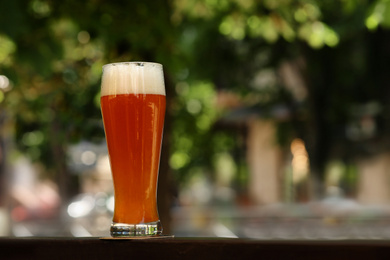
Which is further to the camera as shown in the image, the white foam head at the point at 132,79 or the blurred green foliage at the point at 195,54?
the blurred green foliage at the point at 195,54

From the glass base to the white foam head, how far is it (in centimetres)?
29

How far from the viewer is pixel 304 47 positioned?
39.8 feet

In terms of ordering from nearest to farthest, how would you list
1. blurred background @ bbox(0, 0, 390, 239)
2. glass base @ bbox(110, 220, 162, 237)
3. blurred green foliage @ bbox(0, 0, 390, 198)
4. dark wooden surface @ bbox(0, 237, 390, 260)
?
dark wooden surface @ bbox(0, 237, 390, 260)
glass base @ bbox(110, 220, 162, 237)
blurred green foliage @ bbox(0, 0, 390, 198)
blurred background @ bbox(0, 0, 390, 239)

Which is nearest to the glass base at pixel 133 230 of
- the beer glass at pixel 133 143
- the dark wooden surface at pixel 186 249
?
the beer glass at pixel 133 143

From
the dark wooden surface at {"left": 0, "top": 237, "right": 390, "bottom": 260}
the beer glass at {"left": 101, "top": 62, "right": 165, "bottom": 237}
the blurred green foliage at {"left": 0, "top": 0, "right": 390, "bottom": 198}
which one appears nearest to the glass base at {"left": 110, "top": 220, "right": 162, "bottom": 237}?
the beer glass at {"left": 101, "top": 62, "right": 165, "bottom": 237}

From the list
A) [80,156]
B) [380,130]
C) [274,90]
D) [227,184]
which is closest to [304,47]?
[274,90]

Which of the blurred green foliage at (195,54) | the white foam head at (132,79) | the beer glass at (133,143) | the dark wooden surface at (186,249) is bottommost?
the dark wooden surface at (186,249)

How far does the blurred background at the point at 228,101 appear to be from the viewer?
15.2 ft

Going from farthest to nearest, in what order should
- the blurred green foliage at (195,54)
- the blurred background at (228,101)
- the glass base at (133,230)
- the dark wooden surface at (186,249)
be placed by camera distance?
1. the blurred background at (228,101)
2. the blurred green foliage at (195,54)
3. the glass base at (133,230)
4. the dark wooden surface at (186,249)

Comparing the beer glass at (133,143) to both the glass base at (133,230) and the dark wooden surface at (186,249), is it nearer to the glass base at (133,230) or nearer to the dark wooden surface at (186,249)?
the glass base at (133,230)

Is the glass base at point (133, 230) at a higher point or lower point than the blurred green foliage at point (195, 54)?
lower

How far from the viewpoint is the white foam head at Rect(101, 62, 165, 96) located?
1.53m

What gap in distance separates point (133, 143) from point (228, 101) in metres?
24.6

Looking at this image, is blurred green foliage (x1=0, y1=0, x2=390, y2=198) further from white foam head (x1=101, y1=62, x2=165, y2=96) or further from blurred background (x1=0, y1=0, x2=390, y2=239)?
white foam head (x1=101, y1=62, x2=165, y2=96)
